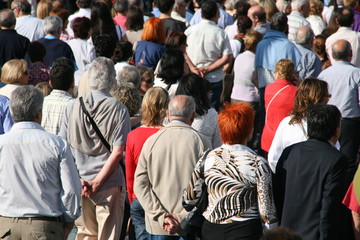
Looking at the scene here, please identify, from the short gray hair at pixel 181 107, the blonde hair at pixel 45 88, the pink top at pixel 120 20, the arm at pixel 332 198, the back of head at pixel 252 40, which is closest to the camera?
the arm at pixel 332 198

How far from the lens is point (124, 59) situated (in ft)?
29.4

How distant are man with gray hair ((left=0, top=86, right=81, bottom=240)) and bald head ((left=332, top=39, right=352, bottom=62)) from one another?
4.74 m

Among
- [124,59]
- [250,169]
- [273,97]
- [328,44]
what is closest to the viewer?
[250,169]

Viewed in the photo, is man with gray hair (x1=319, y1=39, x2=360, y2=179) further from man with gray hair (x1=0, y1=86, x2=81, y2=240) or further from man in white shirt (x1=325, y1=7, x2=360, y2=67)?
man with gray hair (x1=0, y1=86, x2=81, y2=240)

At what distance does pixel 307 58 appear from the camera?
989cm

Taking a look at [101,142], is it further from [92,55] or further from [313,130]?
[92,55]

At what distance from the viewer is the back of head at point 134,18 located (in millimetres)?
10827

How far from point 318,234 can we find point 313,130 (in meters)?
0.69

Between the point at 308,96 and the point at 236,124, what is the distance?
1.50 metres

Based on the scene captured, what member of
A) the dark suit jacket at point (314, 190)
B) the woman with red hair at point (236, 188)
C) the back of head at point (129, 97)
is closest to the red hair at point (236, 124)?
the woman with red hair at point (236, 188)

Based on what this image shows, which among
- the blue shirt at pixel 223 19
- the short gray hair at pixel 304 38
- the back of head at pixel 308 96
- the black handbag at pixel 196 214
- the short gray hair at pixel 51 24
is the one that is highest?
the back of head at pixel 308 96

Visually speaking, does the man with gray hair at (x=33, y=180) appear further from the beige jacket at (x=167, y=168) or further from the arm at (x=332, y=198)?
the arm at (x=332, y=198)

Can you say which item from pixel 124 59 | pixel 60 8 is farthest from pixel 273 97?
pixel 60 8

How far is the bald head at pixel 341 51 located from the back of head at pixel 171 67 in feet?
6.48
